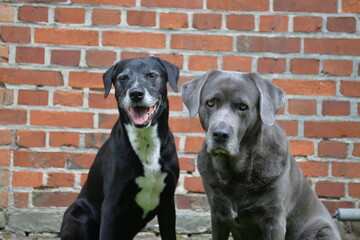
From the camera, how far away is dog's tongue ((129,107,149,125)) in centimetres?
406

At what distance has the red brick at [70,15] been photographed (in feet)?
16.1

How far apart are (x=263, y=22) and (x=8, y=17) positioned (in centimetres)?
188

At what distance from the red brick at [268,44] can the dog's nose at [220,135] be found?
150 cm

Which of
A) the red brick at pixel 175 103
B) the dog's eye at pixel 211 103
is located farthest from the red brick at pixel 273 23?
the dog's eye at pixel 211 103

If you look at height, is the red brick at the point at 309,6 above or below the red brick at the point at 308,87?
above

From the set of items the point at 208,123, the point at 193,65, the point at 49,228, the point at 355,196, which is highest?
the point at 193,65

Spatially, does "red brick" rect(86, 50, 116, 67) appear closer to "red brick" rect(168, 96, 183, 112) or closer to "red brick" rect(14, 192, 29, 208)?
"red brick" rect(168, 96, 183, 112)

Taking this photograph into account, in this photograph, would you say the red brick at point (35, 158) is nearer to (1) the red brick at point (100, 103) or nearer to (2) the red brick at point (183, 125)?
(1) the red brick at point (100, 103)

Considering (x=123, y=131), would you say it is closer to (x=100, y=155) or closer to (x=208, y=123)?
(x=100, y=155)

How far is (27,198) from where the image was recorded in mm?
4949

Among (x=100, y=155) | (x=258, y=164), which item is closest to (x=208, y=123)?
(x=258, y=164)

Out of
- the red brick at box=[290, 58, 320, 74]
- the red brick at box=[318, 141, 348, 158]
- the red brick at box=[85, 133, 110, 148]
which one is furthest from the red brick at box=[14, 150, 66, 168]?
the red brick at box=[318, 141, 348, 158]

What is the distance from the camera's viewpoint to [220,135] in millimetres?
3570

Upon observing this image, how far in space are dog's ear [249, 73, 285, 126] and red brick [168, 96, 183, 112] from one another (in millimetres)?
1196
